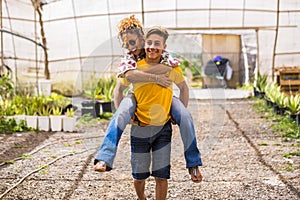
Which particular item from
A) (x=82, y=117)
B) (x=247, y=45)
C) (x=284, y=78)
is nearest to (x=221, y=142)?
(x=82, y=117)

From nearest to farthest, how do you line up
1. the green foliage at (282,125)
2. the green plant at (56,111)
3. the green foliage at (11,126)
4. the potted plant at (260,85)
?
1. the green foliage at (282,125)
2. the green foliage at (11,126)
3. the green plant at (56,111)
4. the potted plant at (260,85)

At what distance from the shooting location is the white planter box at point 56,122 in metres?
5.66

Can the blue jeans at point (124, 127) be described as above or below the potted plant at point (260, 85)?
above

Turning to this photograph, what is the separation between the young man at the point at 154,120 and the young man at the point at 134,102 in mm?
37

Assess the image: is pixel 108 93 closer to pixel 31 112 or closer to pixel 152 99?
pixel 31 112

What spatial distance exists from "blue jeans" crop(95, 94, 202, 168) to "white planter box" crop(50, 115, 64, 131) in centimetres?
346

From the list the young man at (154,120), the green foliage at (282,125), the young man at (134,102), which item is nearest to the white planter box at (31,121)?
the green foliage at (282,125)

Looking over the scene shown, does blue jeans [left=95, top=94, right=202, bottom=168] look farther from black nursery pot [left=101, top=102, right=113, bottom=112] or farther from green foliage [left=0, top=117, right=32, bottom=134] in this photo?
black nursery pot [left=101, top=102, right=113, bottom=112]

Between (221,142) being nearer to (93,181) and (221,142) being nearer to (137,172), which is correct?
(93,181)

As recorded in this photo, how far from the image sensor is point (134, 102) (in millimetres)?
2320

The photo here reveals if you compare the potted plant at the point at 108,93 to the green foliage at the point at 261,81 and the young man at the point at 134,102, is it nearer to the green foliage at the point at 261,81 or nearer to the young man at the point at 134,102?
the green foliage at the point at 261,81

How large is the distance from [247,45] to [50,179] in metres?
8.47

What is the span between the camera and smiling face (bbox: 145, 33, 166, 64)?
229 cm

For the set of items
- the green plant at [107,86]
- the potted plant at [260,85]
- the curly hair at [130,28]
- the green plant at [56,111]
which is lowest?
the potted plant at [260,85]
